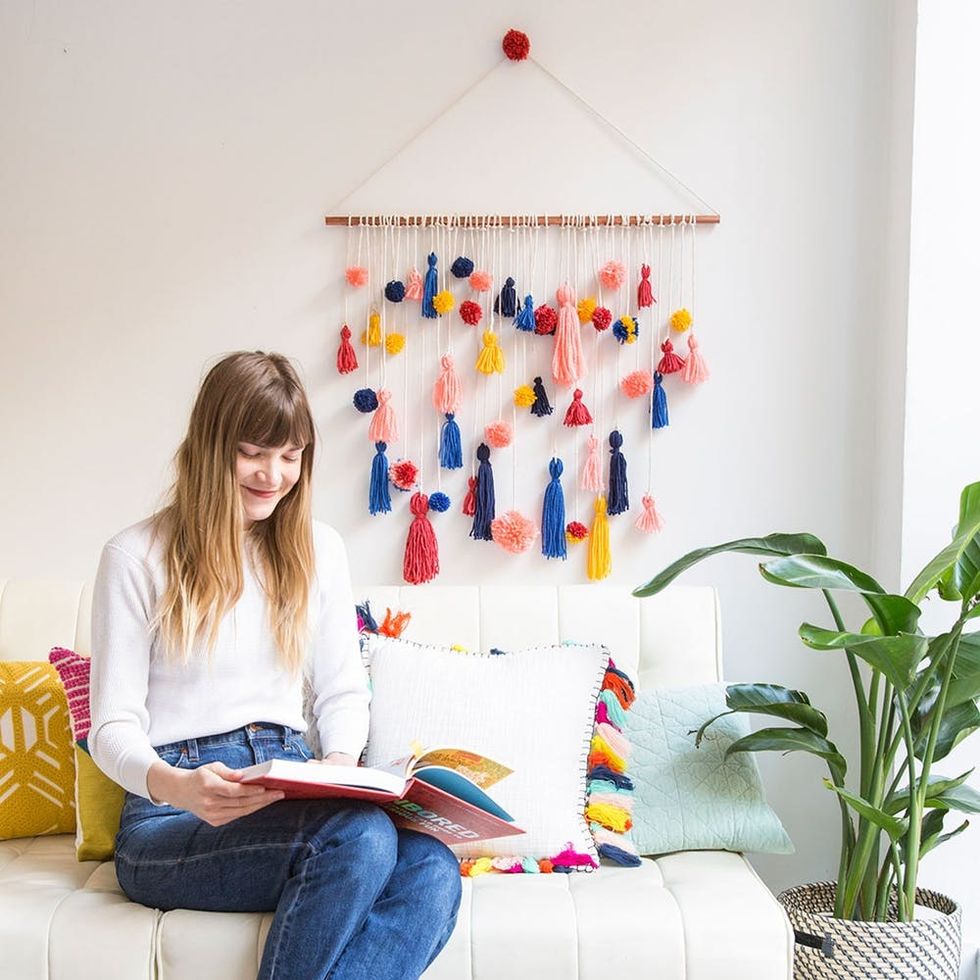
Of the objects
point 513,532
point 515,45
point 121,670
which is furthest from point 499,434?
point 121,670

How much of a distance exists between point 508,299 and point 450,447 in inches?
13.0

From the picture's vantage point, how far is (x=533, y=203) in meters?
2.55

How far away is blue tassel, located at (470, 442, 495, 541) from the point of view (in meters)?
2.54

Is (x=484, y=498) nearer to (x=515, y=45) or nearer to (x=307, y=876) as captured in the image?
(x=515, y=45)

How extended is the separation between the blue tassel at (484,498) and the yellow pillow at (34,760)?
2.89 feet

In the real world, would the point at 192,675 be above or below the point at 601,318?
below

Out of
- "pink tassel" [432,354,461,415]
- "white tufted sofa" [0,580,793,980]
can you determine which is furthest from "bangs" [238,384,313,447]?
"pink tassel" [432,354,461,415]

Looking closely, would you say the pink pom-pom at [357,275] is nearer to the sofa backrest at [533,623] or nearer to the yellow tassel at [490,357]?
the yellow tassel at [490,357]

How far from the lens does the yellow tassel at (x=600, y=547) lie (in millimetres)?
2547

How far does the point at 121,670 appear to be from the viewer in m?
1.72

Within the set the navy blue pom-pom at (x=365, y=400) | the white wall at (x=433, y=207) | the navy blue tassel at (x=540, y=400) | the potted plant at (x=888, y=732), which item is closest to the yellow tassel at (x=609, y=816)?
the potted plant at (x=888, y=732)

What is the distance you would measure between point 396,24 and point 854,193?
3.35ft

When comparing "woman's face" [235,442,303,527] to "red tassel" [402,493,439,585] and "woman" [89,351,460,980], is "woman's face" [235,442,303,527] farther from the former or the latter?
"red tassel" [402,493,439,585]

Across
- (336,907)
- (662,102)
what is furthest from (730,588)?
(336,907)
